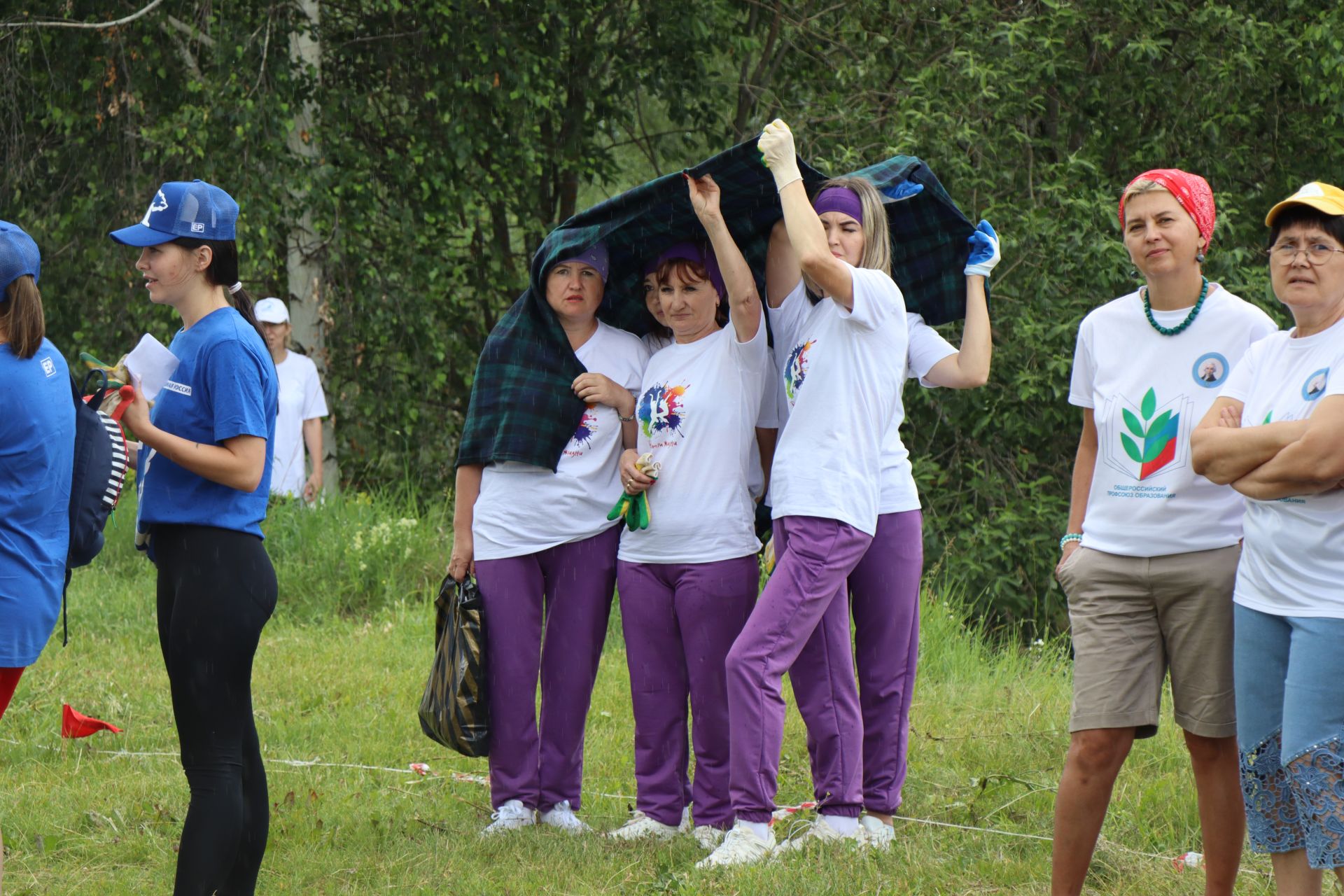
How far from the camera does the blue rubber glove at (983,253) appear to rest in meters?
4.57

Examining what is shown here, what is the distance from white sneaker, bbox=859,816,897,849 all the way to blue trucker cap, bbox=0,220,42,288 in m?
2.96

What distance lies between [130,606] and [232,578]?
17.6 ft

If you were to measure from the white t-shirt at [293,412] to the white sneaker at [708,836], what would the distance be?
16.5 ft

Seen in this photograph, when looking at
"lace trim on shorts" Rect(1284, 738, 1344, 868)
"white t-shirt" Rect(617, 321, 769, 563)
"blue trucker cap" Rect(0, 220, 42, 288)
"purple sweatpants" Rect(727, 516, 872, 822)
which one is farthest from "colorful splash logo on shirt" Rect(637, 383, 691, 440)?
"lace trim on shorts" Rect(1284, 738, 1344, 868)

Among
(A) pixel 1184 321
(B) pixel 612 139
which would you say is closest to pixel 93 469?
(A) pixel 1184 321

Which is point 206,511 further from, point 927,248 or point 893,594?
point 927,248

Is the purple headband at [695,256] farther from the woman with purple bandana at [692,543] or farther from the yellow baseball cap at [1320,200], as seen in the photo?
the yellow baseball cap at [1320,200]

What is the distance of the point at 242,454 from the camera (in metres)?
3.60

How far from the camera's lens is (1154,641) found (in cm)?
372

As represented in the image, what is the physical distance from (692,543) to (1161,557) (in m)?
1.50

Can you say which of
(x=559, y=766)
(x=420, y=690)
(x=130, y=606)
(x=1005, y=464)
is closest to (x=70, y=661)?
(x=130, y=606)

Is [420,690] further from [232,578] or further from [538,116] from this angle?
[538,116]

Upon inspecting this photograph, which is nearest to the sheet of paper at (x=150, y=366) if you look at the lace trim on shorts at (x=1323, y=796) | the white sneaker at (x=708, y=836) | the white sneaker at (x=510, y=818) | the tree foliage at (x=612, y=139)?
the white sneaker at (x=510, y=818)

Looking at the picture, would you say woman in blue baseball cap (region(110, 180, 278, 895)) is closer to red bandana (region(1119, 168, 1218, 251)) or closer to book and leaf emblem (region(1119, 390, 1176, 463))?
book and leaf emblem (region(1119, 390, 1176, 463))
